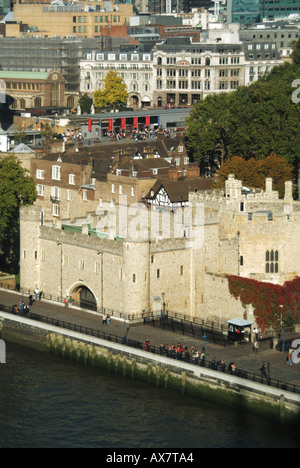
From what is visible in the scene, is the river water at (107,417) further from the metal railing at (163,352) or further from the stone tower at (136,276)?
the stone tower at (136,276)

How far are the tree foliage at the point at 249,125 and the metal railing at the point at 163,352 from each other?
38.8 meters

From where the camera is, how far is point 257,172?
372 ft

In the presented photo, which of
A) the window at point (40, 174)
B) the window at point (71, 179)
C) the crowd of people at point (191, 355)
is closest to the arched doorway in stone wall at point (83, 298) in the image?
the crowd of people at point (191, 355)

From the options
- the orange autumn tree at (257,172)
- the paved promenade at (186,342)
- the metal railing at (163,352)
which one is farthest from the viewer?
the orange autumn tree at (257,172)

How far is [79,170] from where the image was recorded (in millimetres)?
119312

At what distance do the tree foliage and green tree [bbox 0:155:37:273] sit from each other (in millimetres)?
25080

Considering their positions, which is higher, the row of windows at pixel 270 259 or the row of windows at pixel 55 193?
the row of windows at pixel 55 193

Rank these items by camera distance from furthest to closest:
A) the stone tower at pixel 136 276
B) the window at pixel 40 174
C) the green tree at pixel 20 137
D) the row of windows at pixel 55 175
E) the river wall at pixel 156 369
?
the green tree at pixel 20 137 < the window at pixel 40 174 < the row of windows at pixel 55 175 < the stone tower at pixel 136 276 < the river wall at pixel 156 369

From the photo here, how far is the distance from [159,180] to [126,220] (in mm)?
14146

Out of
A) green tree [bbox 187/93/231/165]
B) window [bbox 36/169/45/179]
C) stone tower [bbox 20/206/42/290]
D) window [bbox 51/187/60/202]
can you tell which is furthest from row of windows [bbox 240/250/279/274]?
green tree [bbox 187/93/231/165]

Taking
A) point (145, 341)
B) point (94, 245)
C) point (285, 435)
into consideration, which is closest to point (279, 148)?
point (94, 245)

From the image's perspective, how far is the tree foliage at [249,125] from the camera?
124062 mm

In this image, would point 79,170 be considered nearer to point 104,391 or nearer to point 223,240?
point 223,240

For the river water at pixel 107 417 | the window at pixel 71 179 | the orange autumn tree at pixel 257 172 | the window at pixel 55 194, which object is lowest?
the river water at pixel 107 417
